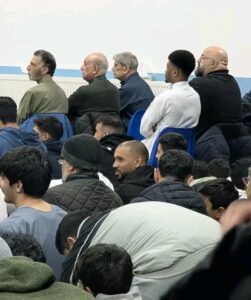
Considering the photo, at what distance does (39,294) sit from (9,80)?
7.46 metres

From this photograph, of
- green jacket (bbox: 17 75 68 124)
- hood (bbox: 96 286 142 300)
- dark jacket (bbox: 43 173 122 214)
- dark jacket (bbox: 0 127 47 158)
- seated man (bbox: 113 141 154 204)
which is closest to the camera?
hood (bbox: 96 286 142 300)

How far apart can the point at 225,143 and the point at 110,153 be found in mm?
1048

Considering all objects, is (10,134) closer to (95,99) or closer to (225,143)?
(225,143)

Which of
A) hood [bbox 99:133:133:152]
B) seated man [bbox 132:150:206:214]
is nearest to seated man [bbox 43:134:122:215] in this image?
seated man [bbox 132:150:206:214]

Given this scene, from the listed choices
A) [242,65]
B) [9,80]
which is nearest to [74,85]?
[9,80]

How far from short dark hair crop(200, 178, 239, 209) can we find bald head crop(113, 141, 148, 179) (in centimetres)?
128

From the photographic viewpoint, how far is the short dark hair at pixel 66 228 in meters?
3.29

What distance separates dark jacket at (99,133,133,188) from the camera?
5854mm

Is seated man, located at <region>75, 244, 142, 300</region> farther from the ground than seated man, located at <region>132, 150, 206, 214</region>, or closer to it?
farther from the ground

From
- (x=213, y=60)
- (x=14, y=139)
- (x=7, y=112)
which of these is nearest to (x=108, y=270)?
(x=14, y=139)

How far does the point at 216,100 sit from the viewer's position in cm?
689

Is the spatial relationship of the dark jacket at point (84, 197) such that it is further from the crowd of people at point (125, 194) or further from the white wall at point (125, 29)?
the white wall at point (125, 29)

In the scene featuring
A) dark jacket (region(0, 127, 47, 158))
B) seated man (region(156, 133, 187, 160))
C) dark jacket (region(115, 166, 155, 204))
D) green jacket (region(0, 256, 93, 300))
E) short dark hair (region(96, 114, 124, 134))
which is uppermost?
green jacket (region(0, 256, 93, 300))

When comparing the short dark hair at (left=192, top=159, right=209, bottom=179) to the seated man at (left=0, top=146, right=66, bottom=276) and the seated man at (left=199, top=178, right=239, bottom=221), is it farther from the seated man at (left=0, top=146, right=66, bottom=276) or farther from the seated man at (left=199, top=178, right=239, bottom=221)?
the seated man at (left=0, top=146, right=66, bottom=276)
